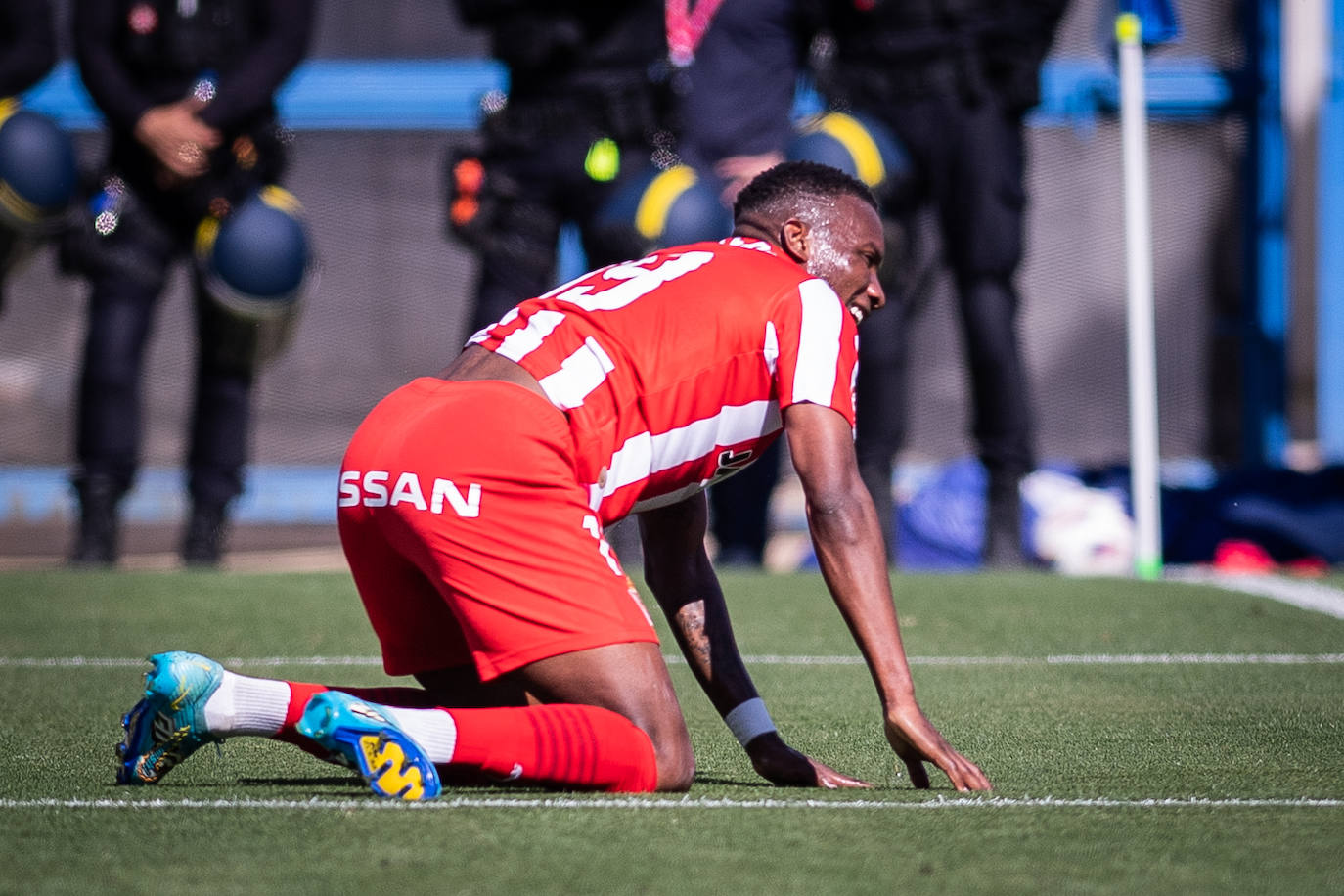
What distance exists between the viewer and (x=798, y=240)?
312cm

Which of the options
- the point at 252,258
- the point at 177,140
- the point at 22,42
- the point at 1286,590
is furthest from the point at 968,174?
the point at 22,42

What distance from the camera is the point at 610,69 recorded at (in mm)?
6426

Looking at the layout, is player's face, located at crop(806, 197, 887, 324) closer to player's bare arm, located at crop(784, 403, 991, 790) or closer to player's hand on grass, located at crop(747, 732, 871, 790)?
player's bare arm, located at crop(784, 403, 991, 790)

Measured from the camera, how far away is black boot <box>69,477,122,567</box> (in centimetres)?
636

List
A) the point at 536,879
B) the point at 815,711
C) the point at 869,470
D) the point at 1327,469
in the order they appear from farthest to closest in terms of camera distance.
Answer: the point at 1327,469
the point at 869,470
the point at 815,711
the point at 536,879

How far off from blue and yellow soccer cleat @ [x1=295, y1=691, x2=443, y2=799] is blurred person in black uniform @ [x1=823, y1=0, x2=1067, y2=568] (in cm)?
395

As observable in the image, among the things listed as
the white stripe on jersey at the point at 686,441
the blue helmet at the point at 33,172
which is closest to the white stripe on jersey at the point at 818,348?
the white stripe on jersey at the point at 686,441

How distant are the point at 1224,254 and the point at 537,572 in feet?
26.0

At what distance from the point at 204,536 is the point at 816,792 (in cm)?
427

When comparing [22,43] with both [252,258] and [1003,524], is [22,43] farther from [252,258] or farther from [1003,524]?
[1003,524]

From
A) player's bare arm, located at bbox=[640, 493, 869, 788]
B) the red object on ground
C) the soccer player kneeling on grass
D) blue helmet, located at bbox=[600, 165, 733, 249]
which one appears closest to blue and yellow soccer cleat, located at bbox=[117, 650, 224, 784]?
the soccer player kneeling on grass

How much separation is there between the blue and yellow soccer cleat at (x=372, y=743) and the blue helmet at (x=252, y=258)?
4.02m

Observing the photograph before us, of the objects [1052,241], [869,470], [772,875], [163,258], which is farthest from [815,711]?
[1052,241]

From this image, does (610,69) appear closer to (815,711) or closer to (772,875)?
(815,711)
